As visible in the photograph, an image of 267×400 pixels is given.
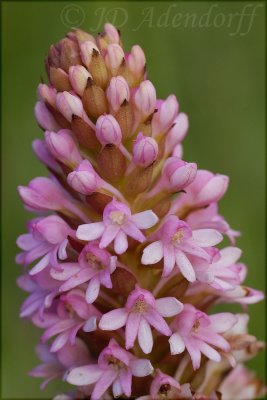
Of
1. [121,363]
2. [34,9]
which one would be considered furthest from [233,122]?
[121,363]

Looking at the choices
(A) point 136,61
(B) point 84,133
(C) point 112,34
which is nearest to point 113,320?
(B) point 84,133

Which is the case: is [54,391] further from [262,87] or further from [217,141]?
[262,87]

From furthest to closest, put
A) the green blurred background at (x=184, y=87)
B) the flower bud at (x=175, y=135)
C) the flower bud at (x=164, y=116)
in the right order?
1. the green blurred background at (x=184, y=87)
2. the flower bud at (x=175, y=135)
3. the flower bud at (x=164, y=116)

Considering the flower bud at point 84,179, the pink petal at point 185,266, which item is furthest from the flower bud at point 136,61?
the pink petal at point 185,266

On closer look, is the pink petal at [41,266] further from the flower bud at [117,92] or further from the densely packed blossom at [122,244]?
the flower bud at [117,92]

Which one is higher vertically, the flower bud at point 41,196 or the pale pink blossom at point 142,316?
the flower bud at point 41,196

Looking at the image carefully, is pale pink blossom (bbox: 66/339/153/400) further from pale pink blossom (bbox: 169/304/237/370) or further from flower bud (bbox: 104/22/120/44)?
flower bud (bbox: 104/22/120/44)

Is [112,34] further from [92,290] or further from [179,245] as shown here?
[92,290]
